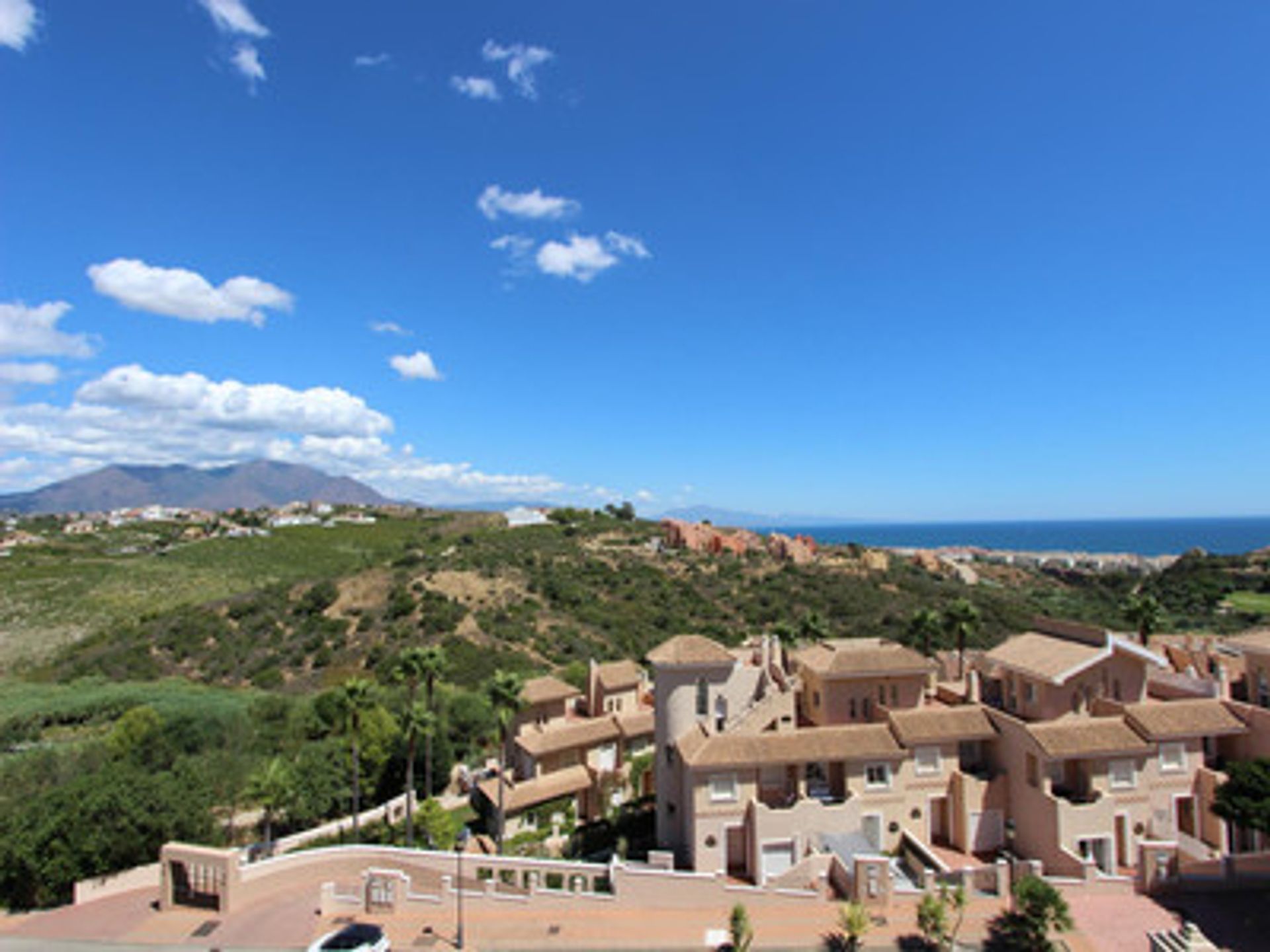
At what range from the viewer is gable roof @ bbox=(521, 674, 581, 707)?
36125mm

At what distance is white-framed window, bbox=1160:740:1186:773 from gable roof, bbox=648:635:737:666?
1550 cm

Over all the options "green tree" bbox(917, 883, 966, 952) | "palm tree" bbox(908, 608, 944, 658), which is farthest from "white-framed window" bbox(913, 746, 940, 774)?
"palm tree" bbox(908, 608, 944, 658)

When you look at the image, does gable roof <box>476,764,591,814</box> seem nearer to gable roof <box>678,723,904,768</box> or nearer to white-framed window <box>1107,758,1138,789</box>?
gable roof <box>678,723,904,768</box>

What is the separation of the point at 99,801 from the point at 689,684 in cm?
2206

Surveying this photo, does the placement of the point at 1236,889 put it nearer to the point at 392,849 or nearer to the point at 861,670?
the point at 861,670

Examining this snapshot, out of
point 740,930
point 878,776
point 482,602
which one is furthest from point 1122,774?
point 482,602

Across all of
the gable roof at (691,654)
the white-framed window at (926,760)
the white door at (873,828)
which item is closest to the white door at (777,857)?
the white door at (873,828)

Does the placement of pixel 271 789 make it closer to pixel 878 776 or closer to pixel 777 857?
pixel 777 857

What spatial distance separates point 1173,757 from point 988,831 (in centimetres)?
709

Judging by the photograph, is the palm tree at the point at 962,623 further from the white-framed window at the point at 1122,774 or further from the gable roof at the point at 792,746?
the gable roof at the point at 792,746

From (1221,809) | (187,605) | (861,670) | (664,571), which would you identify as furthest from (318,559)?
(1221,809)

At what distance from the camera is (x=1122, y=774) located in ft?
78.8

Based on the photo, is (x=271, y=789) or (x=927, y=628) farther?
(x=927, y=628)

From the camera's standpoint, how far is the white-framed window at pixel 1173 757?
24375mm
